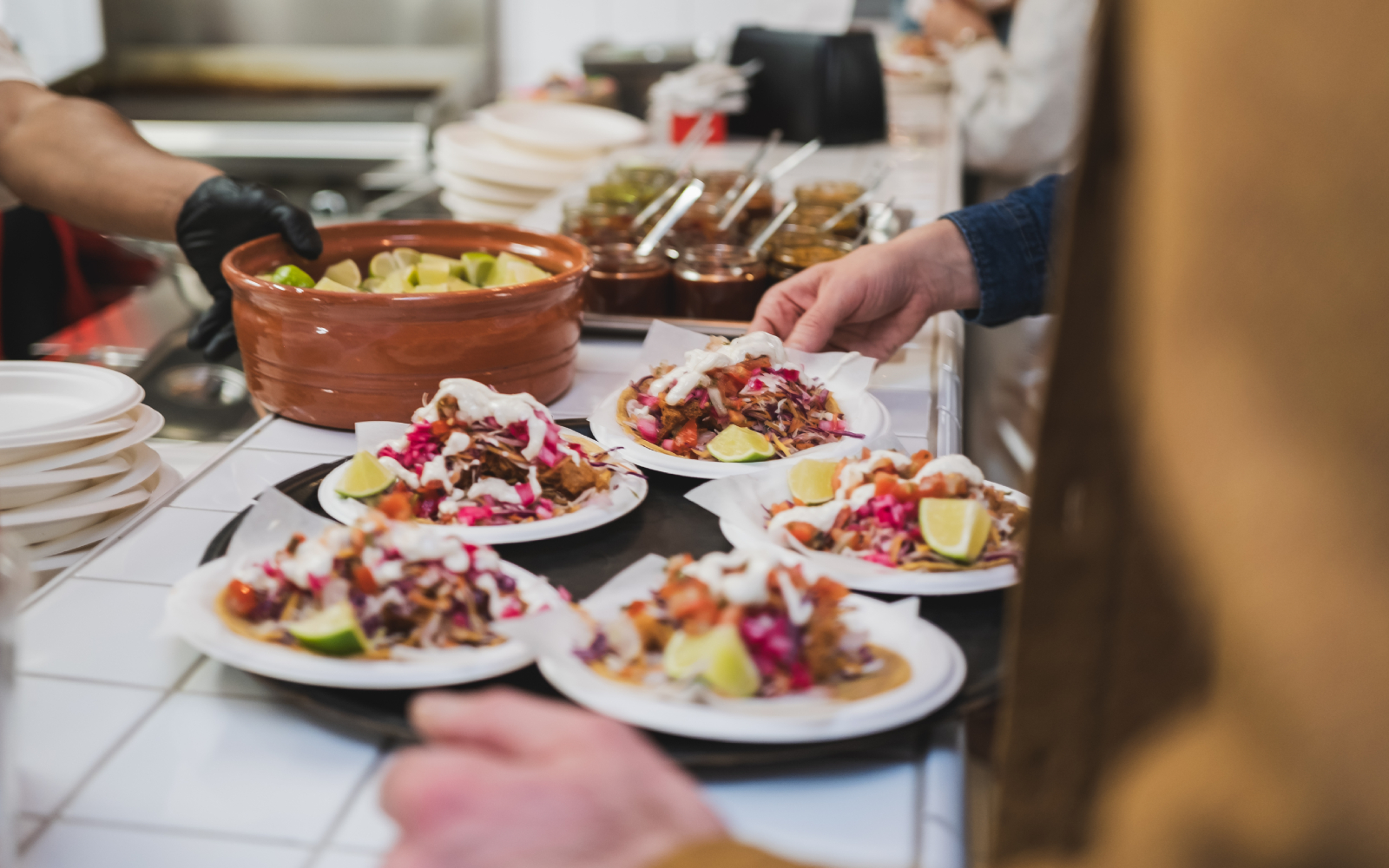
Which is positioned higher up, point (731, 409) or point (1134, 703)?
point (1134, 703)

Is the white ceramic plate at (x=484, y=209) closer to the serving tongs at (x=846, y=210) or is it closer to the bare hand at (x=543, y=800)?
the serving tongs at (x=846, y=210)

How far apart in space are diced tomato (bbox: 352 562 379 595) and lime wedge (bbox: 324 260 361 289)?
0.81 m

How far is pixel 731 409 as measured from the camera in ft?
4.44

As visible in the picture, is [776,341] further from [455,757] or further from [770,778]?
[455,757]

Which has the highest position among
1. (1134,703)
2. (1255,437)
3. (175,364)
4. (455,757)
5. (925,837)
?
(1255,437)

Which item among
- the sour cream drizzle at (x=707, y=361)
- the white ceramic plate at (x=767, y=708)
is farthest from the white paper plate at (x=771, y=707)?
the sour cream drizzle at (x=707, y=361)

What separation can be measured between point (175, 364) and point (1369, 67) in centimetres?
265

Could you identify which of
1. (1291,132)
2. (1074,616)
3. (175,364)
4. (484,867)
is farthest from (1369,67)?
(175,364)

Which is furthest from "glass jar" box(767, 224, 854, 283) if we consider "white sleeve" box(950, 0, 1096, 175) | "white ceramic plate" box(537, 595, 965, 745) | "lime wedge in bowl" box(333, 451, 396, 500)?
"white sleeve" box(950, 0, 1096, 175)

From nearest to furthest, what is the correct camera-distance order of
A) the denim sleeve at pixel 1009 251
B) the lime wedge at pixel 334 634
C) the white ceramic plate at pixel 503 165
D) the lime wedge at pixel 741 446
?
the lime wedge at pixel 334 634 < the lime wedge at pixel 741 446 < the denim sleeve at pixel 1009 251 < the white ceramic plate at pixel 503 165

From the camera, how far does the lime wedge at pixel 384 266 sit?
5.34 ft

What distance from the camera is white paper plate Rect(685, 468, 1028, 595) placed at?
97 centimetres

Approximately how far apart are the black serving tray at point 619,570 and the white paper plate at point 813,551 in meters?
0.03

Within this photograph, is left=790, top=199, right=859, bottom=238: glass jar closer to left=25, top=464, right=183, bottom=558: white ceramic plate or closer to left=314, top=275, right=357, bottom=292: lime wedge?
left=314, top=275, right=357, bottom=292: lime wedge
